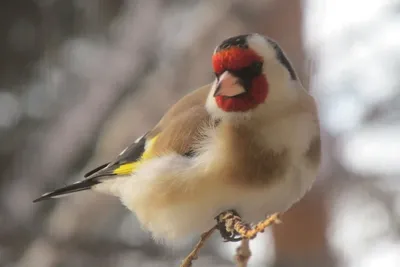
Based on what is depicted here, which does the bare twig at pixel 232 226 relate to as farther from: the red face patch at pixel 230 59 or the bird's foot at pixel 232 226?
the red face patch at pixel 230 59

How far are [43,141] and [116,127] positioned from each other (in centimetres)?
22

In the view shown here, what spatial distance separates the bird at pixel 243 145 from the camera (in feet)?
1.75

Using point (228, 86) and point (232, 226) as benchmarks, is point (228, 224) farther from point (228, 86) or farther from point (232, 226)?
point (228, 86)

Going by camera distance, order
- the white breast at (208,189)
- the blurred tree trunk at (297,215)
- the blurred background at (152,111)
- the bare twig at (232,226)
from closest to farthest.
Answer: the bare twig at (232,226)
the white breast at (208,189)
the blurred tree trunk at (297,215)
the blurred background at (152,111)

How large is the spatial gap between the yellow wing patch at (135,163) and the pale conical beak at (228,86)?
0.16m

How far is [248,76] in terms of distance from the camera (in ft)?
1.74

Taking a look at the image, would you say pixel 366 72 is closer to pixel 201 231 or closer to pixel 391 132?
pixel 391 132

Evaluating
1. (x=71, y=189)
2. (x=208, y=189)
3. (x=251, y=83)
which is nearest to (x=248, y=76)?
(x=251, y=83)

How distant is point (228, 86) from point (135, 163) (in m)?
0.20

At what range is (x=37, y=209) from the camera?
1316 mm

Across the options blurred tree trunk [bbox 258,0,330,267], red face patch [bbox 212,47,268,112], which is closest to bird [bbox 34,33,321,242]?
red face patch [bbox 212,47,268,112]

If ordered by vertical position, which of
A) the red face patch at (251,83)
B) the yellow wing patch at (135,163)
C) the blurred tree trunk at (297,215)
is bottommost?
the blurred tree trunk at (297,215)

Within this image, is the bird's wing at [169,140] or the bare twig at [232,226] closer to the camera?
the bare twig at [232,226]

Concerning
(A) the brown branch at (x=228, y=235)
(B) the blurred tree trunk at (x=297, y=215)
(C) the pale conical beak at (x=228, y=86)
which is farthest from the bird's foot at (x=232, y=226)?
(B) the blurred tree trunk at (x=297, y=215)
